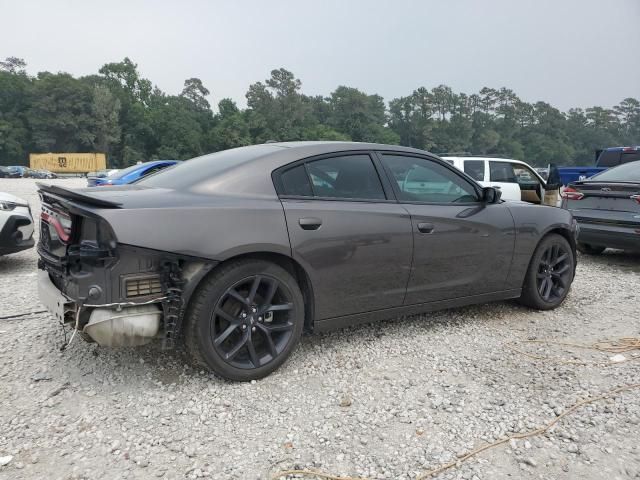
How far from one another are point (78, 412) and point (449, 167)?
3.06 metres

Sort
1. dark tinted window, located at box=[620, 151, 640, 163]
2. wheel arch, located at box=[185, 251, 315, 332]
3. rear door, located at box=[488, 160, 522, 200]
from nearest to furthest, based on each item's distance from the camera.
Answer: wheel arch, located at box=[185, 251, 315, 332] → rear door, located at box=[488, 160, 522, 200] → dark tinted window, located at box=[620, 151, 640, 163]

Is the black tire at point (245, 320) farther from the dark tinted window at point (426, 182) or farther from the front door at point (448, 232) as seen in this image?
the dark tinted window at point (426, 182)

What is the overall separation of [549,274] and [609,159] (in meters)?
12.1

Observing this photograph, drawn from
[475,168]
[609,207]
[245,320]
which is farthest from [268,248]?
[475,168]

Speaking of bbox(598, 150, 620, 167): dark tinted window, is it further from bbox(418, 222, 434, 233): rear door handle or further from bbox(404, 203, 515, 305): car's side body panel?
bbox(418, 222, 434, 233): rear door handle

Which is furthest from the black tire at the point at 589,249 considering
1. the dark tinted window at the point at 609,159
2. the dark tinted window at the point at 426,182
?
the dark tinted window at the point at 609,159

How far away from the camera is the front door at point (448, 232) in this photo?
11.4 feet

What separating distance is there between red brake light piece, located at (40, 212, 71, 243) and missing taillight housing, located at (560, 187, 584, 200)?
642cm

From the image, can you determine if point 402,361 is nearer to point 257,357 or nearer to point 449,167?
point 257,357

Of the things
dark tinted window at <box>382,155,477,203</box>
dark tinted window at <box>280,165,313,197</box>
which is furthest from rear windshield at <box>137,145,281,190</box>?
dark tinted window at <box>382,155,477,203</box>

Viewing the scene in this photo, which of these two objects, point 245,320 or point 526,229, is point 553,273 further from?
point 245,320

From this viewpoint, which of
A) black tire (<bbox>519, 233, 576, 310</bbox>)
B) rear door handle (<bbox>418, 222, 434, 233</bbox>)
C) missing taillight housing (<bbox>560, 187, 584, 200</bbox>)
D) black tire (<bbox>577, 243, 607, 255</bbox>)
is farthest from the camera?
black tire (<bbox>577, 243, 607, 255</bbox>)

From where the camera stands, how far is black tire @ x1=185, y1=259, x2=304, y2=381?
8.87ft

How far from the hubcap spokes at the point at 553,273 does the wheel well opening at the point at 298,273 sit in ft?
7.60
